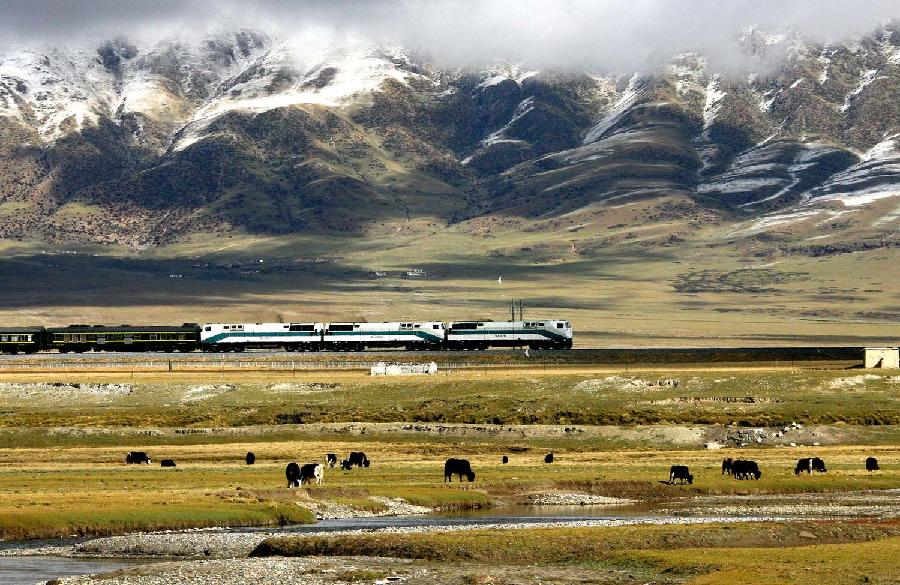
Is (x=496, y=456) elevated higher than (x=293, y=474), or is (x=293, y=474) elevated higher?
(x=496, y=456)

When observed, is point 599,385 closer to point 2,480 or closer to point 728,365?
point 728,365

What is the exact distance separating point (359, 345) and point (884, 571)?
143 m

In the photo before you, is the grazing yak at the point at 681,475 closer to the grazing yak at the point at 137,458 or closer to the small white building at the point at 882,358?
the grazing yak at the point at 137,458

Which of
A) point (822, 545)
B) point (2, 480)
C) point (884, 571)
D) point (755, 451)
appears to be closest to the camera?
point (884, 571)

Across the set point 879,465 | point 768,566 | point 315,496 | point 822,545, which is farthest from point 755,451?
point 768,566

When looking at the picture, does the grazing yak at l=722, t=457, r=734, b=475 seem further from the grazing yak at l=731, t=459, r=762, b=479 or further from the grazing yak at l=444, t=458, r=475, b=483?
the grazing yak at l=444, t=458, r=475, b=483

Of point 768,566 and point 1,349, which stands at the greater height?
point 1,349

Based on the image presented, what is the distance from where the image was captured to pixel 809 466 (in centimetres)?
8144

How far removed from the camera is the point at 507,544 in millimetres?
53812

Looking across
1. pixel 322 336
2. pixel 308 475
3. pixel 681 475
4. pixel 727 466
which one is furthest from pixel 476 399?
pixel 322 336

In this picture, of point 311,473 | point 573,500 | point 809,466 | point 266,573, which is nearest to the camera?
point 266,573

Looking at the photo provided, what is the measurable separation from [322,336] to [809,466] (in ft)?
369

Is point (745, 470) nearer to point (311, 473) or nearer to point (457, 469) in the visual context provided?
point (457, 469)

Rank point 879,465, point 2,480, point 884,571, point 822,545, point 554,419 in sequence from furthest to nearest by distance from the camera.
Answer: point 554,419, point 879,465, point 2,480, point 822,545, point 884,571
